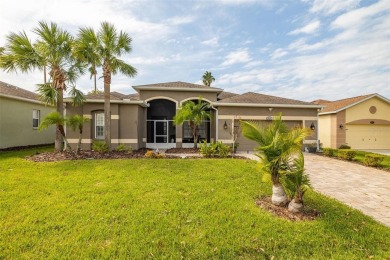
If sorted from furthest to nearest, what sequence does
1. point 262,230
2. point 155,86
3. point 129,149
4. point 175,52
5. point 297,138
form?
point 155,86, point 175,52, point 129,149, point 297,138, point 262,230

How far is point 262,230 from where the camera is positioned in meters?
4.13

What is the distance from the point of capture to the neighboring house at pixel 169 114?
15.3 meters

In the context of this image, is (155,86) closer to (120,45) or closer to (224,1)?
(120,45)

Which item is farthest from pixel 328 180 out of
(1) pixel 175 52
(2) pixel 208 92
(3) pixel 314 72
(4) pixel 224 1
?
(3) pixel 314 72

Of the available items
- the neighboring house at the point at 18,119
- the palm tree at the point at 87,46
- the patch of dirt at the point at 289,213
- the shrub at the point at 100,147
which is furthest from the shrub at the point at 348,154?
the neighboring house at the point at 18,119

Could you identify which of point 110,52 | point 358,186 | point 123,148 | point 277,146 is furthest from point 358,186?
point 110,52

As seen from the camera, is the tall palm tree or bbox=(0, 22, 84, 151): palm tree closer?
bbox=(0, 22, 84, 151): palm tree

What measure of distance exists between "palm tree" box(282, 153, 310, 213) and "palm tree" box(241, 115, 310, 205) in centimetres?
18

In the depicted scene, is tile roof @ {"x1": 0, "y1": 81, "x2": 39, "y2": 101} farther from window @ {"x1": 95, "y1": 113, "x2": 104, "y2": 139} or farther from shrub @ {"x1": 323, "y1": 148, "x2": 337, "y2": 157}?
shrub @ {"x1": 323, "y1": 148, "x2": 337, "y2": 157}

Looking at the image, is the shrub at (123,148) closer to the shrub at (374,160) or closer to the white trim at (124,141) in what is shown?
the white trim at (124,141)

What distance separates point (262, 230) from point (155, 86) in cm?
1520

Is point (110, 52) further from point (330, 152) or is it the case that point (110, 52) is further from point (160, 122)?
point (330, 152)

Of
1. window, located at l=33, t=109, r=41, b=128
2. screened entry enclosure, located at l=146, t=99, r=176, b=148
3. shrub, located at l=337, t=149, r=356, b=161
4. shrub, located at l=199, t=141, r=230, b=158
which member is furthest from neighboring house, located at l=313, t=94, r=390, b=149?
window, located at l=33, t=109, r=41, b=128

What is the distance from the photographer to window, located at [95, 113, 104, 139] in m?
15.5
